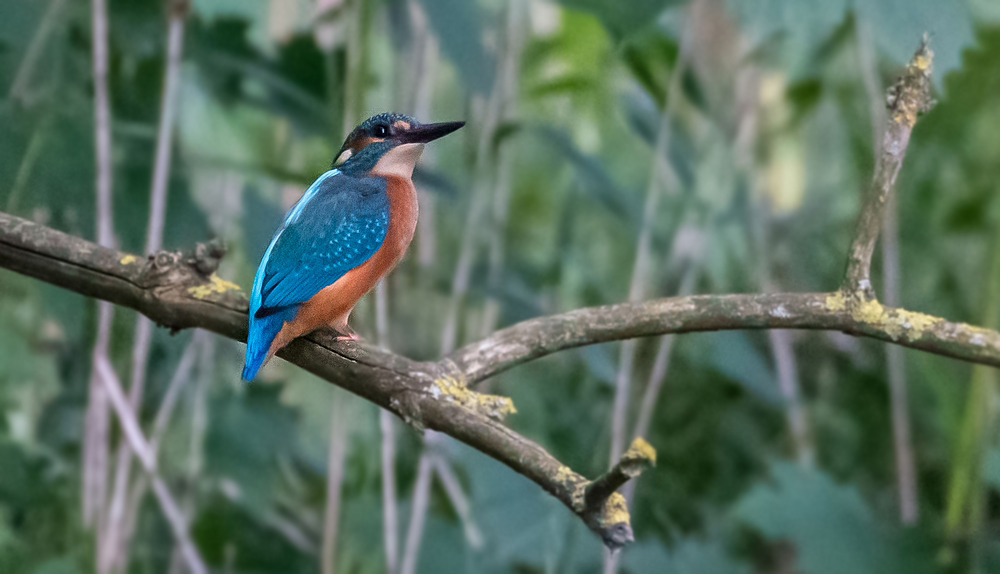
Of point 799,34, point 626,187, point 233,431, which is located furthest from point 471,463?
point 799,34

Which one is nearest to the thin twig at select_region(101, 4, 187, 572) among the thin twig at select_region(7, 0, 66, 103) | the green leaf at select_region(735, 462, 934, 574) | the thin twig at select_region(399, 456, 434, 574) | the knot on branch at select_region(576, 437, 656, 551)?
the thin twig at select_region(7, 0, 66, 103)

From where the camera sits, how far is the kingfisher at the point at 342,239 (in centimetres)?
57

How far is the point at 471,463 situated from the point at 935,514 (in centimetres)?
71

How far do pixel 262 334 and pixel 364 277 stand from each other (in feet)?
0.27

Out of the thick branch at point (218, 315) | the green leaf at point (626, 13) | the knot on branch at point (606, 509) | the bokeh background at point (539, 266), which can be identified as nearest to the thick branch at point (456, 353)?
the thick branch at point (218, 315)

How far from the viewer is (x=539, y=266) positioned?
4.47 feet

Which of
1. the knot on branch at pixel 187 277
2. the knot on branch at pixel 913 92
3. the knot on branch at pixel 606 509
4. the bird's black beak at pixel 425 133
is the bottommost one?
the knot on branch at pixel 606 509

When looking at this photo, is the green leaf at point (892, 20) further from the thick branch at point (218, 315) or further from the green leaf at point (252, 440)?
the green leaf at point (252, 440)

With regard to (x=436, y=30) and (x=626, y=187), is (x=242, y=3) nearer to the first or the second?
(x=436, y=30)

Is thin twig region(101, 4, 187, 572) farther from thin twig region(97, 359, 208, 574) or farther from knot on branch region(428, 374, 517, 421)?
knot on branch region(428, 374, 517, 421)

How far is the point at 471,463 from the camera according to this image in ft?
3.97

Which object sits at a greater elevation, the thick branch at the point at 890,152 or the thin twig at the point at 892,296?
the thin twig at the point at 892,296

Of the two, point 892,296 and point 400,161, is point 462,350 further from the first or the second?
point 892,296

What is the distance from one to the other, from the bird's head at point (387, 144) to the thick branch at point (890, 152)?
34cm
